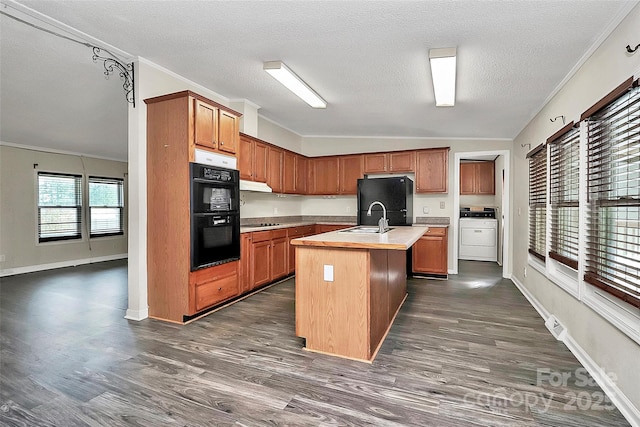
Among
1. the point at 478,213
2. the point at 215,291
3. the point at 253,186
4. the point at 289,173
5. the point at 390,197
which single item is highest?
the point at 289,173

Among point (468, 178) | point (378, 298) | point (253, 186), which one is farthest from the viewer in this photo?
point (468, 178)

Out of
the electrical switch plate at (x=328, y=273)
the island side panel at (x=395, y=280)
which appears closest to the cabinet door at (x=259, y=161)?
the island side panel at (x=395, y=280)

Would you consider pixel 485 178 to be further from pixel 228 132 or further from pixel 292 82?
pixel 228 132

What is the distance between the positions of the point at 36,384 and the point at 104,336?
0.75 meters

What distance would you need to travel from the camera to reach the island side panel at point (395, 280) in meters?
3.10

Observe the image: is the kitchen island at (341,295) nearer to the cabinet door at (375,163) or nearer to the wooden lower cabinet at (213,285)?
the wooden lower cabinet at (213,285)

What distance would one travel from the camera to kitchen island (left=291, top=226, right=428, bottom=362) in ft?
7.77

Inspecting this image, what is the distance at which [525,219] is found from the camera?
168 inches

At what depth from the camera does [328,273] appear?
8.11 feet

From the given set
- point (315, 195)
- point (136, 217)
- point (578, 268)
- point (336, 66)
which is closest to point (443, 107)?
point (336, 66)

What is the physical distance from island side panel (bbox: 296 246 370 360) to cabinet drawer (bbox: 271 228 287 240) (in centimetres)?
210

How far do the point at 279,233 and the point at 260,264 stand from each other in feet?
2.02

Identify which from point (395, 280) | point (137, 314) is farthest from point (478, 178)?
point (137, 314)

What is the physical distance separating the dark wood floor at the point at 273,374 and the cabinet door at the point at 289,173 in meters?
2.40
